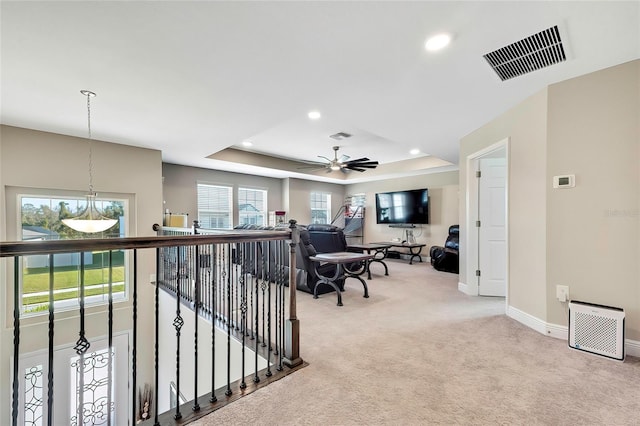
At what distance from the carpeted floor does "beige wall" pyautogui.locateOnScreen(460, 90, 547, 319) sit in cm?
40

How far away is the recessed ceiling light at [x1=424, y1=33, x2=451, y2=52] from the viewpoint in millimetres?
1967

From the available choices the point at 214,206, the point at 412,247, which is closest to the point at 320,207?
the point at 412,247

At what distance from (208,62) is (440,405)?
9.78ft

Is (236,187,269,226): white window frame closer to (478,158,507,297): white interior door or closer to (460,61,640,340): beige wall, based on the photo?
(478,158,507,297): white interior door

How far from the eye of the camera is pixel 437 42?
2029mm

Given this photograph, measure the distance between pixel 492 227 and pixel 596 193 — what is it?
1.59 m

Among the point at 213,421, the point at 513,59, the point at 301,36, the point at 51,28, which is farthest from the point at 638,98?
the point at 51,28

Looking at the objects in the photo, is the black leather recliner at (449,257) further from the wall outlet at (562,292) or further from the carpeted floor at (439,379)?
the wall outlet at (562,292)

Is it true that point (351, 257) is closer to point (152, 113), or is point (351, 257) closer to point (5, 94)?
point (152, 113)

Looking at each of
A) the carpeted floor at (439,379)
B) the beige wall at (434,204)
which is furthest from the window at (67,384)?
the beige wall at (434,204)

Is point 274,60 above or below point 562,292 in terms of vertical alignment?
above

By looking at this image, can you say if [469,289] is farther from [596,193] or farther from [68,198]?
[68,198]

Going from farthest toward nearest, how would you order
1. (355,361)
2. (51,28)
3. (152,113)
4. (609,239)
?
(152,113) → (609,239) → (355,361) → (51,28)

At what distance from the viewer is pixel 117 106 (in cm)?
310
